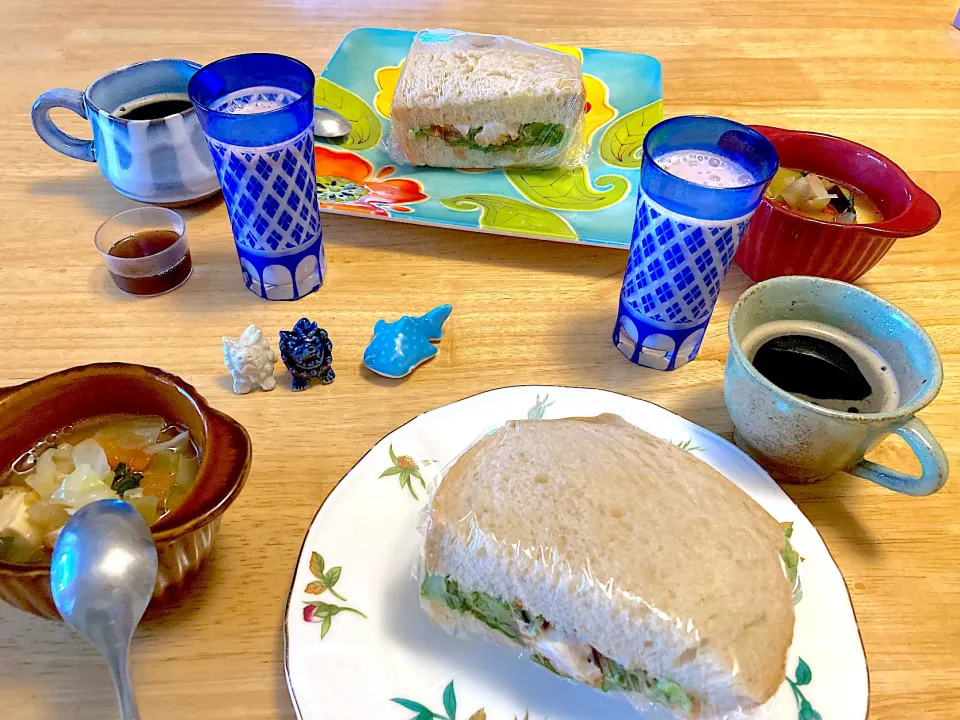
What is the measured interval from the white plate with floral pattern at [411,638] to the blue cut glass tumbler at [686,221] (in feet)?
0.84

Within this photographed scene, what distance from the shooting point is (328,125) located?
1558mm

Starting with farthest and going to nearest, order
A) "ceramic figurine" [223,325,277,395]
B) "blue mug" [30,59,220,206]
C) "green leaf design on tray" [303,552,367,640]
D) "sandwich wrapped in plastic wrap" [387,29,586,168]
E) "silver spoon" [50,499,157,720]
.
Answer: "sandwich wrapped in plastic wrap" [387,29,586,168]
"blue mug" [30,59,220,206]
"ceramic figurine" [223,325,277,395]
"green leaf design on tray" [303,552,367,640]
"silver spoon" [50,499,157,720]

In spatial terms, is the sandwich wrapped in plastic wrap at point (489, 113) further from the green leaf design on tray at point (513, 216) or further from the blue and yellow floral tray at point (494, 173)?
the green leaf design on tray at point (513, 216)

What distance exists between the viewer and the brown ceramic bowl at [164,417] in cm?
74

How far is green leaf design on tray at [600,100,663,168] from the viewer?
61.2 inches

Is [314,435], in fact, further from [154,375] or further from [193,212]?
[193,212]

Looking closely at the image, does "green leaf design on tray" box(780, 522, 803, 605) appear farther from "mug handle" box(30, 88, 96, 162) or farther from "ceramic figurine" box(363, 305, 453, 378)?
"mug handle" box(30, 88, 96, 162)

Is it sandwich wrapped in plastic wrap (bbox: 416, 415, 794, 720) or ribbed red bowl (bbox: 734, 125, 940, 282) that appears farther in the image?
ribbed red bowl (bbox: 734, 125, 940, 282)

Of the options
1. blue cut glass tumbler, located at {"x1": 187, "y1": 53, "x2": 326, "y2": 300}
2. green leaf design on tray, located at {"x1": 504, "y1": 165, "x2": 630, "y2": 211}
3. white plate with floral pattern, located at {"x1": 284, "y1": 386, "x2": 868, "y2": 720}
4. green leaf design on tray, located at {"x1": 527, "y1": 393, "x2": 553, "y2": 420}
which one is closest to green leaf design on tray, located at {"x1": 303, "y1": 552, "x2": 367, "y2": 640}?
white plate with floral pattern, located at {"x1": 284, "y1": 386, "x2": 868, "y2": 720}

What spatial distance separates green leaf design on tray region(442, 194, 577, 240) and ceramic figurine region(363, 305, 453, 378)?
28cm

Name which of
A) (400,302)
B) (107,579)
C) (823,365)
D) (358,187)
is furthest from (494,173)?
(107,579)

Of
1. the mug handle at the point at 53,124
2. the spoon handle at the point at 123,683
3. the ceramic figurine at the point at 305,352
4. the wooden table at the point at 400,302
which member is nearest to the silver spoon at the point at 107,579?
the spoon handle at the point at 123,683

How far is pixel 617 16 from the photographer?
2.17 meters

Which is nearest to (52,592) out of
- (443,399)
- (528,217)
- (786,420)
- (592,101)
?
(443,399)
